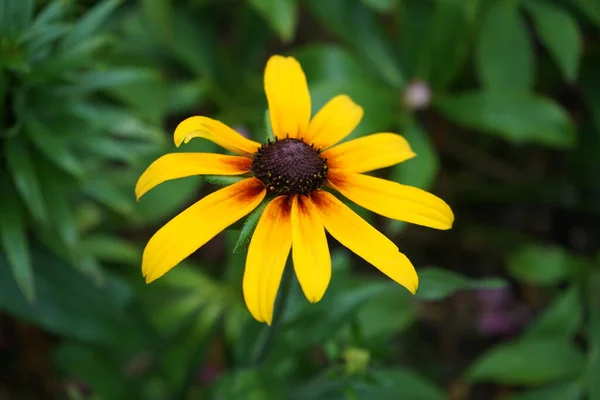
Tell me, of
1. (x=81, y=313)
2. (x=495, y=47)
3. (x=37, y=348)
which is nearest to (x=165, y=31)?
(x=81, y=313)

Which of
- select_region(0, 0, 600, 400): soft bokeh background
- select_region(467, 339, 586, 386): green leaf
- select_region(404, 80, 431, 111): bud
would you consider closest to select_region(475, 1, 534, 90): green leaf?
select_region(0, 0, 600, 400): soft bokeh background

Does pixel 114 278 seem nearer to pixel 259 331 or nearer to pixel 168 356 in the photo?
pixel 168 356

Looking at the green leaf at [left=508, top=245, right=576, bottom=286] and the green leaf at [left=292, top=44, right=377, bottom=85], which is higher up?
the green leaf at [left=292, top=44, right=377, bottom=85]

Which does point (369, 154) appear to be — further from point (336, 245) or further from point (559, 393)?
point (336, 245)

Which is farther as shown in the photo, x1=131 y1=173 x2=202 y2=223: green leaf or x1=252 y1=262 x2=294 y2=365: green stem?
x1=131 y1=173 x2=202 y2=223: green leaf

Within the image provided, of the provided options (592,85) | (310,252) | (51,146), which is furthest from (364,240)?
(592,85)

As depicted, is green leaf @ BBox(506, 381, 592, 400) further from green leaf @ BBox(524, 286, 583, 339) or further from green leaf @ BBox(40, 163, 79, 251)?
green leaf @ BBox(40, 163, 79, 251)

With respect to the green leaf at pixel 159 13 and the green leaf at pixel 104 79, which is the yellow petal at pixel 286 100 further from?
the green leaf at pixel 159 13

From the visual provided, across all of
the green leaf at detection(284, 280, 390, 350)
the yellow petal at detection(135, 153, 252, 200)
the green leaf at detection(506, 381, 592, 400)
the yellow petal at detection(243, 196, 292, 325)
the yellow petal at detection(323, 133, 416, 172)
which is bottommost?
the yellow petal at detection(243, 196, 292, 325)
